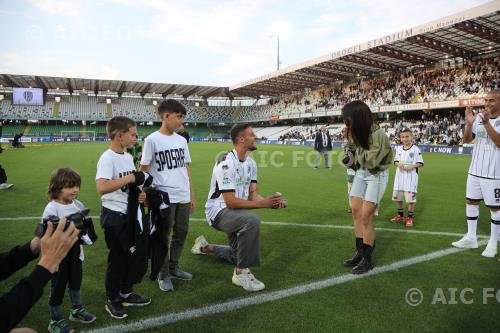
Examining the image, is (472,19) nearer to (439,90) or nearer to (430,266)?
(439,90)

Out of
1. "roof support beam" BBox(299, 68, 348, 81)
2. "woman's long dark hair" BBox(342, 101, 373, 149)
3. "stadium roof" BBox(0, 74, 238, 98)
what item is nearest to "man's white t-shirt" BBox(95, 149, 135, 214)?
"woman's long dark hair" BBox(342, 101, 373, 149)

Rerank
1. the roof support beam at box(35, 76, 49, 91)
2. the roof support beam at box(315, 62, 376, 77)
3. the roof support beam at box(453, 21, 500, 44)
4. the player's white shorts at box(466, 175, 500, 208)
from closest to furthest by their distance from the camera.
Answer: the player's white shorts at box(466, 175, 500, 208), the roof support beam at box(453, 21, 500, 44), the roof support beam at box(315, 62, 376, 77), the roof support beam at box(35, 76, 49, 91)

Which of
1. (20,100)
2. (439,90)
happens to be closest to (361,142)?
(439,90)

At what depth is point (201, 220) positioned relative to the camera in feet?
23.7

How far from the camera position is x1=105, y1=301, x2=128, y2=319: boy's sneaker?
3.43m

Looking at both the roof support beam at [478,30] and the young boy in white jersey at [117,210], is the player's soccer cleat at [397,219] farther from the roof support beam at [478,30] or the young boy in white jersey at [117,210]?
the roof support beam at [478,30]

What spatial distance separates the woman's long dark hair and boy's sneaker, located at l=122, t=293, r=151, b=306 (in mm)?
3310

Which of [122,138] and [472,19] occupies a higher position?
[472,19]

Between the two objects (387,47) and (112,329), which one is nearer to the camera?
(112,329)

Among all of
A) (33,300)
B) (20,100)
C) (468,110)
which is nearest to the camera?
(33,300)

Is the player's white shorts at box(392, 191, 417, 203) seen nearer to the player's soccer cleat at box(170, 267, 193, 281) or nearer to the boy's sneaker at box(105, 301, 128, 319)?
the player's soccer cleat at box(170, 267, 193, 281)

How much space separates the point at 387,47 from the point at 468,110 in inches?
1380

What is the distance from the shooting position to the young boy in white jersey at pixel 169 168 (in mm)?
4035

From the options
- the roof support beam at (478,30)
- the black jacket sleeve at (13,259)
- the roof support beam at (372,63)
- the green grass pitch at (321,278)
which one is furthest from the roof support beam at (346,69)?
the black jacket sleeve at (13,259)
